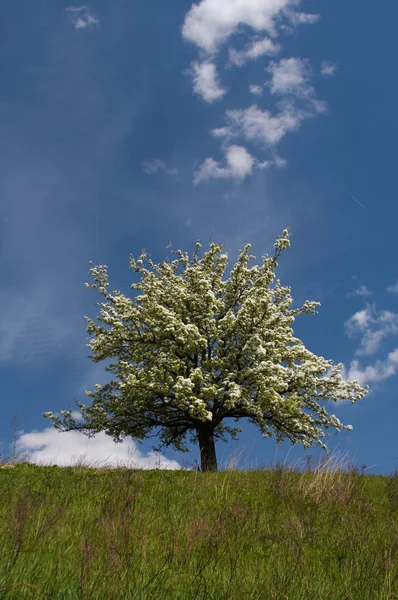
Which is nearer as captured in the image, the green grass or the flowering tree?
the green grass

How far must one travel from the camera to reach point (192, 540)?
4379 mm

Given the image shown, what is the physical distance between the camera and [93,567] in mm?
4688

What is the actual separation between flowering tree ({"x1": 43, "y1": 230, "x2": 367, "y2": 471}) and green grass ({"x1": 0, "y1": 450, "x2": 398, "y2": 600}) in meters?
9.99

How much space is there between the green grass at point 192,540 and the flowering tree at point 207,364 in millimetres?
9990

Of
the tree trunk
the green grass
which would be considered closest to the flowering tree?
the tree trunk

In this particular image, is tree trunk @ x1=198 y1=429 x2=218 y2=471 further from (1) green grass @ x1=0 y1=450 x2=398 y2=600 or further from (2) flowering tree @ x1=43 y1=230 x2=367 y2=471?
(1) green grass @ x1=0 y1=450 x2=398 y2=600

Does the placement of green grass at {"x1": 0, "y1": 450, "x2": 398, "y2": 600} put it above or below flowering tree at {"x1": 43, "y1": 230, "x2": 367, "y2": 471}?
below

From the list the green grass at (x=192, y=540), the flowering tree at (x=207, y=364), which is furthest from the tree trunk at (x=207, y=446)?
the green grass at (x=192, y=540)

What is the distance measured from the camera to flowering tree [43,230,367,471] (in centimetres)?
2302

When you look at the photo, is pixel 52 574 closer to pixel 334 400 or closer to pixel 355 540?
pixel 355 540

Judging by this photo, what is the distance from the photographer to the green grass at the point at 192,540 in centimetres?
438

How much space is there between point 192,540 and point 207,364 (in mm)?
19371

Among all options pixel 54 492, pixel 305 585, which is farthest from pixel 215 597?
pixel 54 492

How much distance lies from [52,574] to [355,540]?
4.67 metres
